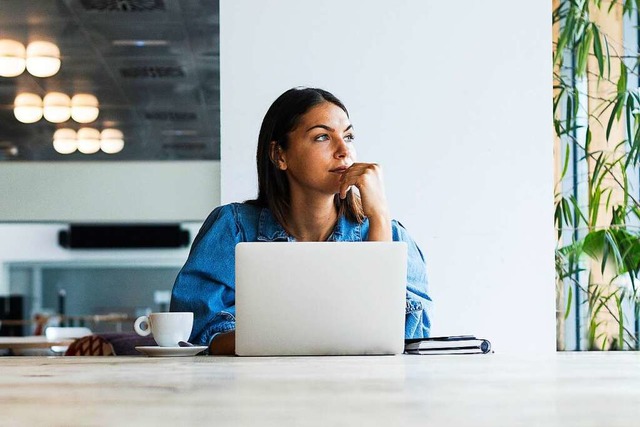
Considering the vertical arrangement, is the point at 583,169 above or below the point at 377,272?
above

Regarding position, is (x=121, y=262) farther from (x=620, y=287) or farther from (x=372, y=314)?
(x=372, y=314)

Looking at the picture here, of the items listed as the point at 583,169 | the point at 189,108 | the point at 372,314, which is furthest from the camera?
the point at 189,108

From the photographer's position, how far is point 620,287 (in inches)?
159

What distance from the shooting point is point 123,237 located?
58.7 feet

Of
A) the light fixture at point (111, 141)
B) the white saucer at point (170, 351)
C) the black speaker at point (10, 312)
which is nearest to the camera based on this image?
the white saucer at point (170, 351)

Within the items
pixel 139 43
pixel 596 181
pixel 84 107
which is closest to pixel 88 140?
pixel 84 107

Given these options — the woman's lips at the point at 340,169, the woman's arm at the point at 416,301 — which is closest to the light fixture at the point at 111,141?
the woman's lips at the point at 340,169

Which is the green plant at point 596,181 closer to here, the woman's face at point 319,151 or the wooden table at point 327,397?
the woman's face at point 319,151

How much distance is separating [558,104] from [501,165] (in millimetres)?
713

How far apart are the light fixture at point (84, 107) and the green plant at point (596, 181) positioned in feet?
17.5

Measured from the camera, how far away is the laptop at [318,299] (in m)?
1.58

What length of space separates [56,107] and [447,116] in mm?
5929

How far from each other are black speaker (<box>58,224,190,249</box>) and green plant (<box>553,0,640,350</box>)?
45.1 feet

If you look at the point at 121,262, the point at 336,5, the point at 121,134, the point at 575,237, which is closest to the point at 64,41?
the point at 121,134
